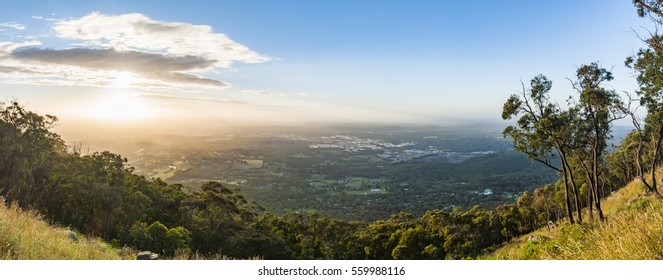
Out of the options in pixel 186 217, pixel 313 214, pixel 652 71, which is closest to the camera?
pixel 652 71

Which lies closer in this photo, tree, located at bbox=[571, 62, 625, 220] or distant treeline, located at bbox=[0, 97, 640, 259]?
tree, located at bbox=[571, 62, 625, 220]

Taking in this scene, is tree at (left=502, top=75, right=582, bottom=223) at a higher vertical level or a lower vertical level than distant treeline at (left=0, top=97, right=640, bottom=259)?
higher

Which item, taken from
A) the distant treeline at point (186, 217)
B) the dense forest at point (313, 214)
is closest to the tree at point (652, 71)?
the dense forest at point (313, 214)

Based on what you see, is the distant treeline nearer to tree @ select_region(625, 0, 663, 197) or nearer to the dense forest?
the dense forest

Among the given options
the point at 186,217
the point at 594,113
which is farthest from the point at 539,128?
the point at 186,217

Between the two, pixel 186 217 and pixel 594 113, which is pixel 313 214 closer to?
pixel 186 217

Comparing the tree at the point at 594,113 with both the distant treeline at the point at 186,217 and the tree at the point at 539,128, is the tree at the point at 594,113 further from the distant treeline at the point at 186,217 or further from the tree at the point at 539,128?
the distant treeline at the point at 186,217

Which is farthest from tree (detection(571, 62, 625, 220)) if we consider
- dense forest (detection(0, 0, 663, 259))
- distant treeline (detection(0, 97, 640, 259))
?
distant treeline (detection(0, 97, 640, 259))

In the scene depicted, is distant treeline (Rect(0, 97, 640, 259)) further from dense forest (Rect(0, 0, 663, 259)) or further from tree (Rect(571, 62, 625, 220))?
tree (Rect(571, 62, 625, 220))

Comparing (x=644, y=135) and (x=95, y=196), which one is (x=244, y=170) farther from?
(x=644, y=135)
